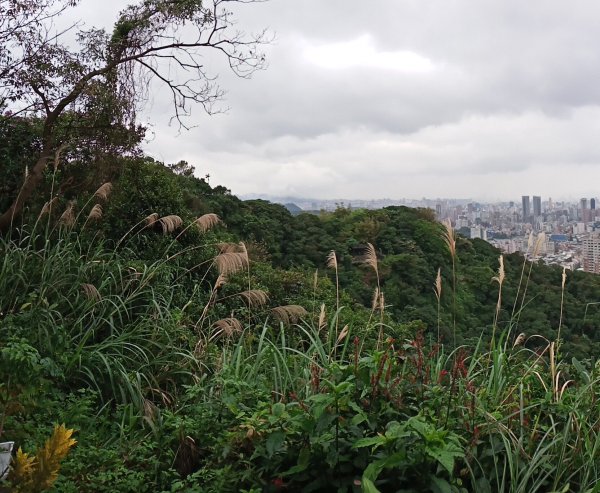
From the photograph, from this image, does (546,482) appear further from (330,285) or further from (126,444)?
(330,285)

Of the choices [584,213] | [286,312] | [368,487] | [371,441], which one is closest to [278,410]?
[371,441]

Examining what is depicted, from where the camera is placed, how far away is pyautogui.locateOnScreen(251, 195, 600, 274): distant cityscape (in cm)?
484

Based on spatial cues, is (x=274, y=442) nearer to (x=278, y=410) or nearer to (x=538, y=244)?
(x=278, y=410)

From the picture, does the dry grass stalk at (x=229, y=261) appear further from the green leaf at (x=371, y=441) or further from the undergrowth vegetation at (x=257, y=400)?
the green leaf at (x=371, y=441)

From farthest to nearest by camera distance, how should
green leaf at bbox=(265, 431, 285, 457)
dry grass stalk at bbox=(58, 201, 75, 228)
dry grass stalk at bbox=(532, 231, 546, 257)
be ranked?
dry grass stalk at bbox=(58, 201, 75, 228) → dry grass stalk at bbox=(532, 231, 546, 257) → green leaf at bbox=(265, 431, 285, 457)

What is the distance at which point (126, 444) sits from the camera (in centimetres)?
278

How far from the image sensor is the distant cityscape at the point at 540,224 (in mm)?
4840

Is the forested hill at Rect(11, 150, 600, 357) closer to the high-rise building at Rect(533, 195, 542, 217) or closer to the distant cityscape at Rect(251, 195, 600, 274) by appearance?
the distant cityscape at Rect(251, 195, 600, 274)

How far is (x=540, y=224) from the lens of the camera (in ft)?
19.1

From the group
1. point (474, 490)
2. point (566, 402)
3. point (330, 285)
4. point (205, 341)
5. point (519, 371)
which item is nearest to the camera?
point (474, 490)

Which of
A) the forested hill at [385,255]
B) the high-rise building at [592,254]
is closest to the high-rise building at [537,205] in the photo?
the forested hill at [385,255]

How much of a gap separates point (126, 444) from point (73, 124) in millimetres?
5046

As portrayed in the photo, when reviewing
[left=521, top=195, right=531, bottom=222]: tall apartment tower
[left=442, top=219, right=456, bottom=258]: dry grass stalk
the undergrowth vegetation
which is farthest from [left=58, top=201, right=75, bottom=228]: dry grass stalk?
[left=521, top=195, right=531, bottom=222]: tall apartment tower

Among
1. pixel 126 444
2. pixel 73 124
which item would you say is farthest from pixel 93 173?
pixel 126 444
